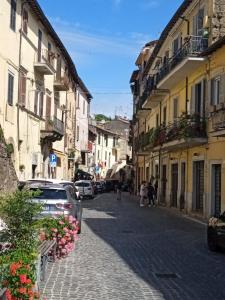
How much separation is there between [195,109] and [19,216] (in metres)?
19.6

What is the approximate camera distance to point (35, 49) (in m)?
33.5

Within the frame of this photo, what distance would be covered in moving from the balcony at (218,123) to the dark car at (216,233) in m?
7.29

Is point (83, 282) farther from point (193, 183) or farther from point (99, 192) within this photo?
point (99, 192)

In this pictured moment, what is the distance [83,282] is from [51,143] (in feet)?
103

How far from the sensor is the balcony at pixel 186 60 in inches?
997

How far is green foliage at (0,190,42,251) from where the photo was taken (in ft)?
28.7

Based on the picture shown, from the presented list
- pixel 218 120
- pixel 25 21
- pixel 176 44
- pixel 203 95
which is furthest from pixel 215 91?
pixel 25 21

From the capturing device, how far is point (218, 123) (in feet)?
71.2

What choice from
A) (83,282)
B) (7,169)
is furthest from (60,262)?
(7,169)

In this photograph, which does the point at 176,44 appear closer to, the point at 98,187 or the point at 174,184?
the point at 174,184

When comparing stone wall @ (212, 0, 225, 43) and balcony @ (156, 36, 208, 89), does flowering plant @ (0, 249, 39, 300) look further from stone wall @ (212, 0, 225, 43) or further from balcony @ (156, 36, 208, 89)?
stone wall @ (212, 0, 225, 43)

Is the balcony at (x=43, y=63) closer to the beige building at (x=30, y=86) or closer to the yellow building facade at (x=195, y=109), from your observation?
the beige building at (x=30, y=86)

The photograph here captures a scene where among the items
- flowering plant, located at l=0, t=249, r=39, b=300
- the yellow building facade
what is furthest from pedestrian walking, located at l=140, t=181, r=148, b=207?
flowering plant, located at l=0, t=249, r=39, b=300

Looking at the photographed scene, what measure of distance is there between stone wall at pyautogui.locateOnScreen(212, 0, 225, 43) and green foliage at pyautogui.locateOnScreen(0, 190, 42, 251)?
17.7m
